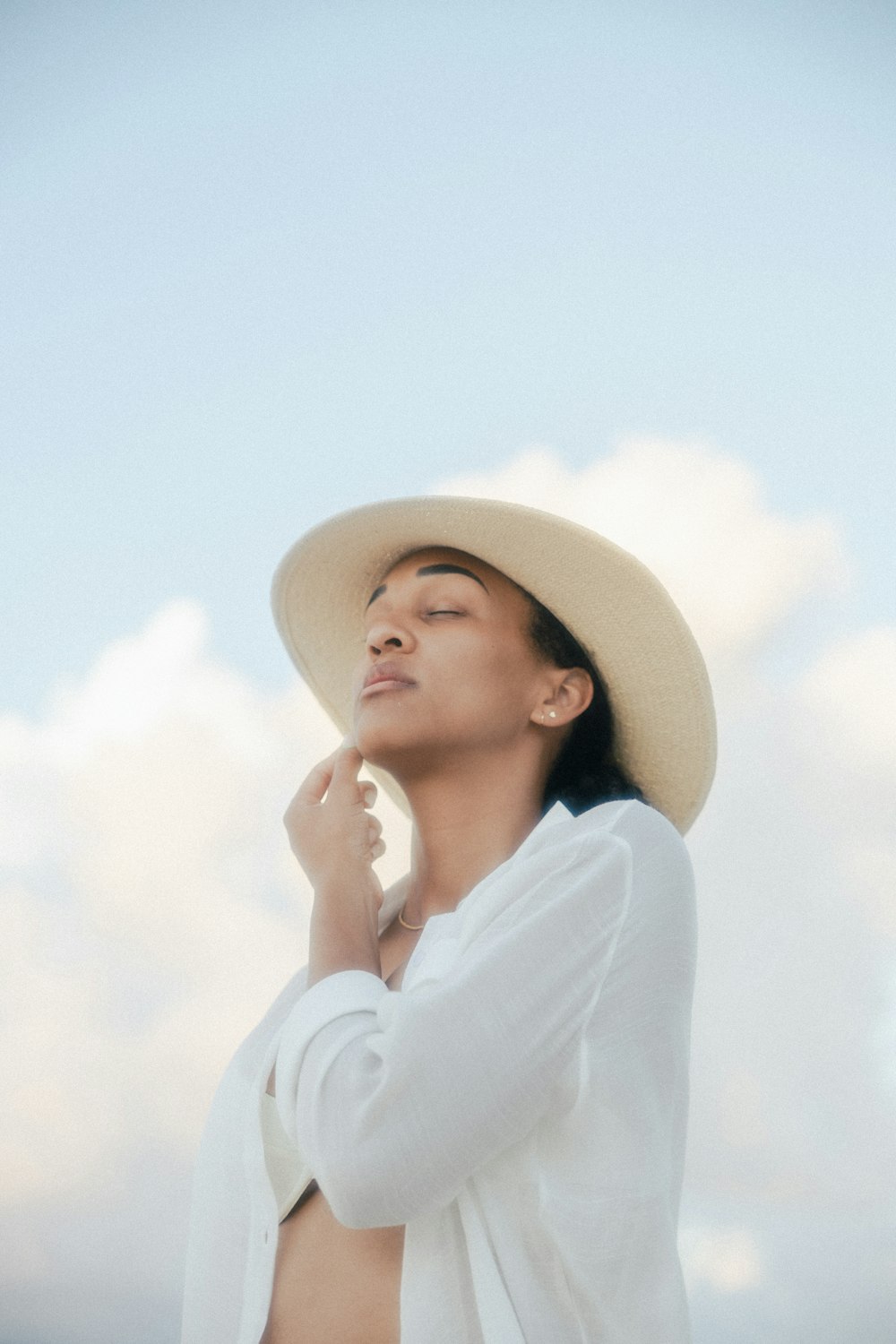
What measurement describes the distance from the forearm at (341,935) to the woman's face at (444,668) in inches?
23.9

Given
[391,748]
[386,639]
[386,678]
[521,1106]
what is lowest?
[521,1106]

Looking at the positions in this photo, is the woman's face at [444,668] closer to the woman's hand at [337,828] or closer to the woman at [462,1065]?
the woman at [462,1065]

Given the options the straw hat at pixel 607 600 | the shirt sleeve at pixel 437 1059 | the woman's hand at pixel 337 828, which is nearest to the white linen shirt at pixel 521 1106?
the shirt sleeve at pixel 437 1059

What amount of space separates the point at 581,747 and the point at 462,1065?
163cm

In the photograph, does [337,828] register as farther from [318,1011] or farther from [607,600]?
[607,600]

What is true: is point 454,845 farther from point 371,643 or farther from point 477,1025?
point 477,1025

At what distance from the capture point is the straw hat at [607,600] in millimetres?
3514

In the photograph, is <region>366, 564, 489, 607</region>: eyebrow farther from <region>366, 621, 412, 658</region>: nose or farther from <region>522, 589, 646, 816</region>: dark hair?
<region>366, 621, 412, 658</region>: nose

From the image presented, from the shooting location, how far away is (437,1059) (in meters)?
2.12

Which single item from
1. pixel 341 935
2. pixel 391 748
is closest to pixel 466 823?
pixel 391 748

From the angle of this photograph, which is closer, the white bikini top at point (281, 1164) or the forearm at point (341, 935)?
the forearm at point (341, 935)

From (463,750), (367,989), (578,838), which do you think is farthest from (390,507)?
(367,989)

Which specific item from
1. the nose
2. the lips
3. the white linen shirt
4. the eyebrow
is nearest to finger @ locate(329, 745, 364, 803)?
the lips

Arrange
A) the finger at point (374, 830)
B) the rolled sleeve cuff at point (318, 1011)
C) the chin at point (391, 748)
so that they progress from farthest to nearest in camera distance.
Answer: the chin at point (391, 748) < the finger at point (374, 830) < the rolled sleeve cuff at point (318, 1011)
